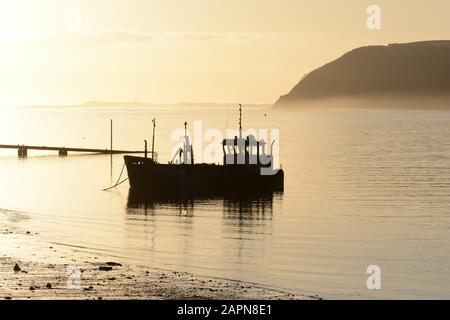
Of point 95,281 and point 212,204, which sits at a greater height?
point 95,281

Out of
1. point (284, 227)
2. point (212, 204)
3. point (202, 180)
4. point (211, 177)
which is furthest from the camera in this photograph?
point (211, 177)

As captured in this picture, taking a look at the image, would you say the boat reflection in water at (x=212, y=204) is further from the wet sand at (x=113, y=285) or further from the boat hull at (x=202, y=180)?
the wet sand at (x=113, y=285)

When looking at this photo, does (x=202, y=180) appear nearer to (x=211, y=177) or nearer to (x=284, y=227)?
(x=211, y=177)

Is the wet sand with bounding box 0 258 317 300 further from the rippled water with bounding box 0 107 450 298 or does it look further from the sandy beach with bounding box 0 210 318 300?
the rippled water with bounding box 0 107 450 298

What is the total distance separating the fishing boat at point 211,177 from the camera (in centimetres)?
8731

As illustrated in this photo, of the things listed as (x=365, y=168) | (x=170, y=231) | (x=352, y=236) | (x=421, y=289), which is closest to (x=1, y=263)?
(x=421, y=289)

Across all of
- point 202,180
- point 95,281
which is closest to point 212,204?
point 202,180

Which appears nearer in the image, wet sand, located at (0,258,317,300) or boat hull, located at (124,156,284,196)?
wet sand, located at (0,258,317,300)

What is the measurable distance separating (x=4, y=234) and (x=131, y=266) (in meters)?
13.6

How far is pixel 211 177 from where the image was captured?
87750 mm

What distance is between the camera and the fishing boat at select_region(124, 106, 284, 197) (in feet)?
286

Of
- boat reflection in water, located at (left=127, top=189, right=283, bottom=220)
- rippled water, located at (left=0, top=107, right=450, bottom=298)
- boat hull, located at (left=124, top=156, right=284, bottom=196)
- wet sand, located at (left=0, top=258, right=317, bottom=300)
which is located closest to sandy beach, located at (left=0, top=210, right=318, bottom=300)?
wet sand, located at (left=0, top=258, right=317, bottom=300)

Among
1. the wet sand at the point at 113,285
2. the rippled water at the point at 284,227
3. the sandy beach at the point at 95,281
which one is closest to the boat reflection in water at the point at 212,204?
the rippled water at the point at 284,227
